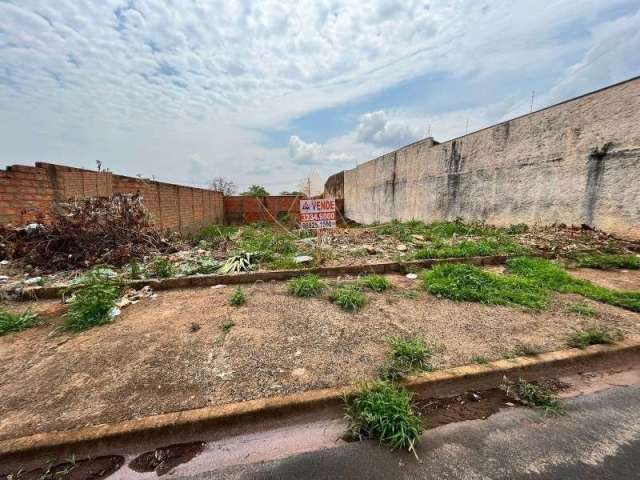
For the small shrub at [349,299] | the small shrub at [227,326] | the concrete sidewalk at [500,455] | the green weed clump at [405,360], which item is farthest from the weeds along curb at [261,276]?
the concrete sidewalk at [500,455]

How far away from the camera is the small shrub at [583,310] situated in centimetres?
269

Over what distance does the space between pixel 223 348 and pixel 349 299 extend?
1.41m

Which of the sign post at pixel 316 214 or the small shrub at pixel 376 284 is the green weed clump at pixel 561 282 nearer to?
the small shrub at pixel 376 284

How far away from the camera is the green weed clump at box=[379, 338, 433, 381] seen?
188cm

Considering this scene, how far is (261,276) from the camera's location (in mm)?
3971

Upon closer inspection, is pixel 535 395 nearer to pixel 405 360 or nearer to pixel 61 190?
pixel 405 360

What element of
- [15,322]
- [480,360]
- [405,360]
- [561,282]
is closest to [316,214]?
[405,360]

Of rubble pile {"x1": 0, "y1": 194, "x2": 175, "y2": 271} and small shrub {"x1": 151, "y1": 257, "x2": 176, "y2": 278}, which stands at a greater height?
rubble pile {"x1": 0, "y1": 194, "x2": 175, "y2": 271}

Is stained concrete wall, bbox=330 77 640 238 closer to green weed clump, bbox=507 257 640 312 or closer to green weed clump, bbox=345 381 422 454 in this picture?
green weed clump, bbox=507 257 640 312

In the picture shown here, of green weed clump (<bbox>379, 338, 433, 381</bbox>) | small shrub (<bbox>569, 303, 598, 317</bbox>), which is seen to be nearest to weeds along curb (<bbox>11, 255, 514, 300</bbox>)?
small shrub (<bbox>569, 303, 598, 317</bbox>)

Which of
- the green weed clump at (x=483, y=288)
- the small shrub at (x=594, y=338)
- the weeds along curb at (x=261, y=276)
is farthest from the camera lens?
the weeds along curb at (x=261, y=276)

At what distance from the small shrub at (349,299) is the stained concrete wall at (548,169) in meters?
5.25

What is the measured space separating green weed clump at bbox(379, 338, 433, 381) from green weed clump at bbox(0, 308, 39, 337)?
3.60 meters

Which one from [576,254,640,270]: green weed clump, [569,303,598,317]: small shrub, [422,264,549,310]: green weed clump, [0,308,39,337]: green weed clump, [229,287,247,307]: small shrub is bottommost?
[0,308,39,337]: green weed clump
